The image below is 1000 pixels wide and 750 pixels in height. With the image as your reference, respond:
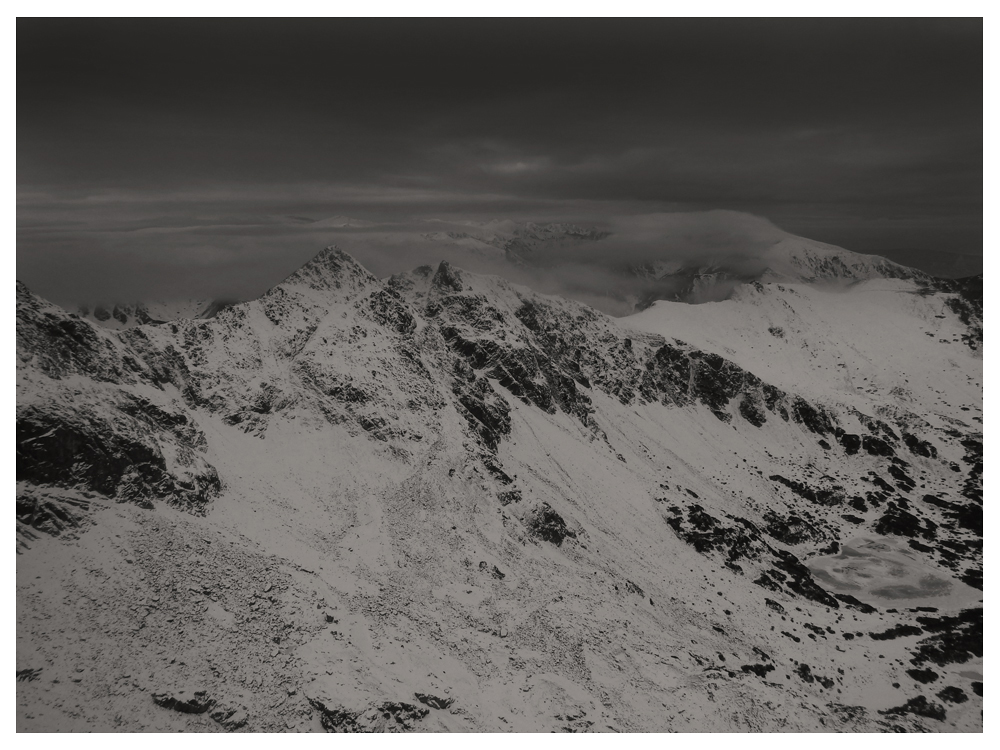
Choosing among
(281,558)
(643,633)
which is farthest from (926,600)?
(281,558)

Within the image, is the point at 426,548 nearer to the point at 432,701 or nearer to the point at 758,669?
the point at 432,701

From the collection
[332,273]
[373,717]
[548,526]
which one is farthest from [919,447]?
[373,717]

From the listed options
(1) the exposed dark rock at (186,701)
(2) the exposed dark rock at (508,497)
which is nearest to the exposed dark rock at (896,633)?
(2) the exposed dark rock at (508,497)

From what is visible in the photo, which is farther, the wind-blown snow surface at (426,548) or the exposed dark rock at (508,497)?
the exposed dark rock at (508,497)

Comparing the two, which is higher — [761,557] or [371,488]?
[371,488]

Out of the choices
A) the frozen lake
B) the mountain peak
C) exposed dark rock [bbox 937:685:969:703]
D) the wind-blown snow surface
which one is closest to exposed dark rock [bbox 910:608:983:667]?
the wind-blown snow surface

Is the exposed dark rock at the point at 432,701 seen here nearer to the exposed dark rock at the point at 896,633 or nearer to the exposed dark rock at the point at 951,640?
the exposed dark rock at the point at 951,640

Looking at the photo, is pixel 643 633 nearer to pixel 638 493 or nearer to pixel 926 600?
pixel 638 493

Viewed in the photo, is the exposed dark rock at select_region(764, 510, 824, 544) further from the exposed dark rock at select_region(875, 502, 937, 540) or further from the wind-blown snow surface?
the exposed dark rock at select_region(875, 502, 937, 540)
